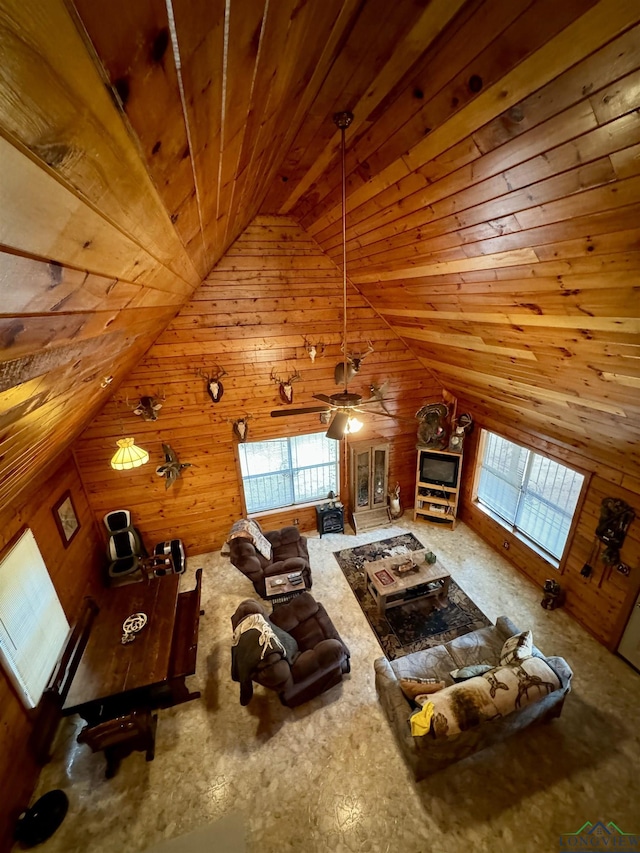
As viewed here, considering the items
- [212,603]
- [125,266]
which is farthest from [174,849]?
[125,266]

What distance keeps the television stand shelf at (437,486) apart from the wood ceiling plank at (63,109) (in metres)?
5.40

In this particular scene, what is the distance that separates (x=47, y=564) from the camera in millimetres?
3492

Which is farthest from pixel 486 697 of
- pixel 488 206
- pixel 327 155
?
pixel 327 155

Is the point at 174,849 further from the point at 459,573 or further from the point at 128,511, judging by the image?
the point at 459,573

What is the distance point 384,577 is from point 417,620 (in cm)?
61

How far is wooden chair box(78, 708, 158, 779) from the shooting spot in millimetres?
2613

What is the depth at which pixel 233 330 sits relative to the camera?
4566mm

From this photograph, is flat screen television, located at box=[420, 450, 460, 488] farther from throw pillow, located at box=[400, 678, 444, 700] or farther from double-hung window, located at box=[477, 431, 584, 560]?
throw pillow, located at box=[400, 678, 444, 700]

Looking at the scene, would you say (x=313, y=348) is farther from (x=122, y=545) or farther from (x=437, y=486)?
(x=122, y=545)

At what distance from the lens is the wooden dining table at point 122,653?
114 inches

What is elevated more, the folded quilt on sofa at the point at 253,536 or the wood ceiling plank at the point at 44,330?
the wood ceiling plank at the point at 44,330

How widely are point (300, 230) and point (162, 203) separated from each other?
3.72m

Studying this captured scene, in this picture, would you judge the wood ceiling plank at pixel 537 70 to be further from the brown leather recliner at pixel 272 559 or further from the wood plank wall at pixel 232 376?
the brown leather recliner at pixel 272 559

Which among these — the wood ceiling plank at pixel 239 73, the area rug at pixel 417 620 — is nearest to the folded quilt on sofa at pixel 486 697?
the area rug at pixel 417 620
